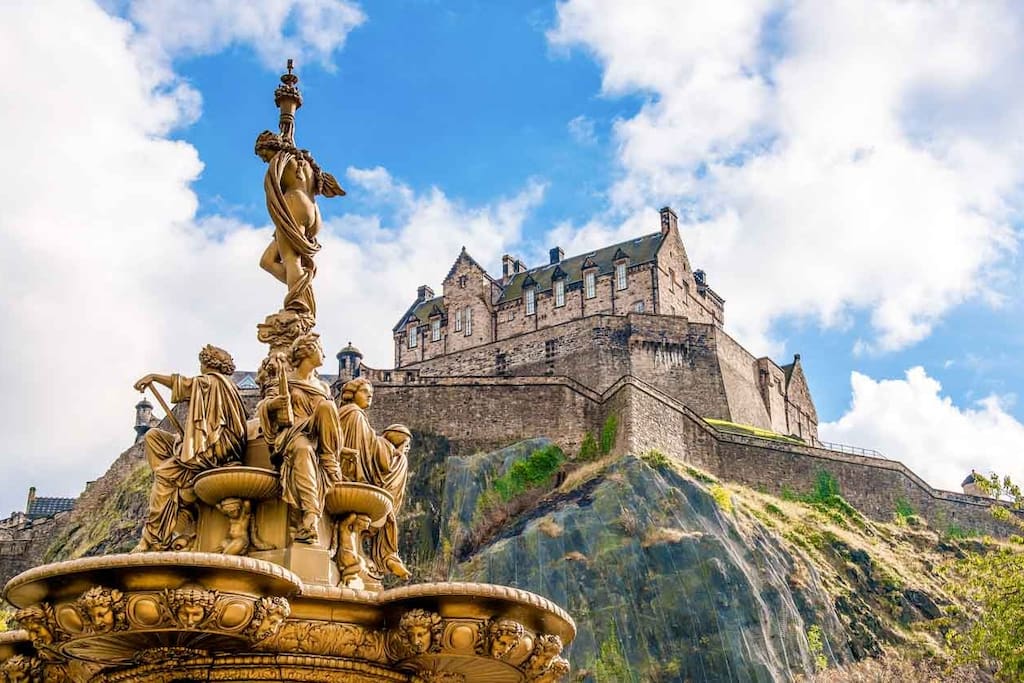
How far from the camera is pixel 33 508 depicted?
73.8 meters

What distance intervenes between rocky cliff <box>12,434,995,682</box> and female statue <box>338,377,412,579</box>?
2681cm

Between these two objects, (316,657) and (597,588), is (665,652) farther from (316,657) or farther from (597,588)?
(316,657)

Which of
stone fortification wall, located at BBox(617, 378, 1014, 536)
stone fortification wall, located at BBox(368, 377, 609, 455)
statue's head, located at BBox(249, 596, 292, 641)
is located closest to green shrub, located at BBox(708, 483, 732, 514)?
stone fortification wall, located at BBox(617, 378, 1014, 536)

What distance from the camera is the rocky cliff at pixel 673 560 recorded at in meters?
36.6

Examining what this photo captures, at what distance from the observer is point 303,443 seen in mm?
8383

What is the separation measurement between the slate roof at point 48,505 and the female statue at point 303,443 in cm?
6930

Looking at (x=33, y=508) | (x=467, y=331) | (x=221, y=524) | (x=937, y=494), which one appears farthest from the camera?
(x=33, y=508)

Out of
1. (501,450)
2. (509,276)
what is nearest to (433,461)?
(501,450)

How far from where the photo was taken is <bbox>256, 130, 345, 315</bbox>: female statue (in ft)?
31.8

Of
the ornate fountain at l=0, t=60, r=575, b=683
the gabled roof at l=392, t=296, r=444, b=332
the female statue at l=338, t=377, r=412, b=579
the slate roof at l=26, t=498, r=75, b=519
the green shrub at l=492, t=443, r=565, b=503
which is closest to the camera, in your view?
the ornate fountain at l=0, t=60, r=575, b=683

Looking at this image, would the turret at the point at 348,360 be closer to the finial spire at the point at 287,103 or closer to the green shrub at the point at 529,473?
the green shrub at the point at 529,473

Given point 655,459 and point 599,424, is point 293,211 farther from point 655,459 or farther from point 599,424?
point 599,424

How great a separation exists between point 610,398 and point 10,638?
42304 millimetres

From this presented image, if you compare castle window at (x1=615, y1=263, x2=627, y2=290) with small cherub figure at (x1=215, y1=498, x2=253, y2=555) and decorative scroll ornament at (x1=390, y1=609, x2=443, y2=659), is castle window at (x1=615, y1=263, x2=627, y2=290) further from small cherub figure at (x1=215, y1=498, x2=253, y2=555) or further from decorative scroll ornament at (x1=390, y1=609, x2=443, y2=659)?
decorative scroll ornament at (x1=390, y1=609, x2=443, y2=659)
